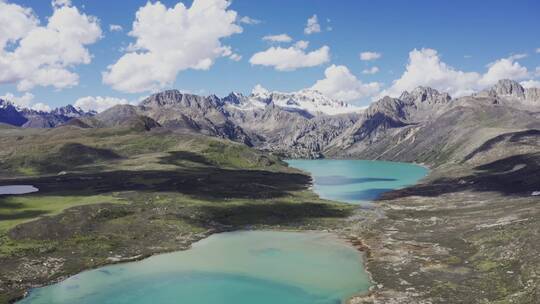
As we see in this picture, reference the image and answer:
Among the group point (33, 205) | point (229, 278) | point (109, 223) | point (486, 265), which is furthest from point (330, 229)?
point (33, 205)

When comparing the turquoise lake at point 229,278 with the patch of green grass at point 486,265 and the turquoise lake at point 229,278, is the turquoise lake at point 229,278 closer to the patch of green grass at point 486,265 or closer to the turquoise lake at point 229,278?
the turquoise lake at point 229,278

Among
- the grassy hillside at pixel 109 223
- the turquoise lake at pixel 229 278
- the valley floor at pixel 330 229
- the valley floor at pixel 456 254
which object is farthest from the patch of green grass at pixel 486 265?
the grassy hillside at pixel 109 223

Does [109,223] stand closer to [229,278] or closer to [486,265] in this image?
[229,278]

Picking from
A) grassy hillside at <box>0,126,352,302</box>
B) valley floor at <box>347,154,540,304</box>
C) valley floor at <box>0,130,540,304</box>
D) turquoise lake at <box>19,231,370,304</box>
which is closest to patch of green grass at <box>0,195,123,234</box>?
grassy hillside at <box>0,126,352,302</box>

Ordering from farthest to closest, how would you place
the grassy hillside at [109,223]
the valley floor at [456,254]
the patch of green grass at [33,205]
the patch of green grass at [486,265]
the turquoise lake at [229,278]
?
the patch of green grass at [33,205], the grassy hillside at [109,223], the patch of green grass at [486,265], the turquoise lake at [229,278], the valley floor at [456,254]

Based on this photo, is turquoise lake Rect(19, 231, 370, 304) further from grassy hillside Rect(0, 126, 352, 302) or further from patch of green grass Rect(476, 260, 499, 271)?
patch of green grass Rect(476, 260, 499, 271)

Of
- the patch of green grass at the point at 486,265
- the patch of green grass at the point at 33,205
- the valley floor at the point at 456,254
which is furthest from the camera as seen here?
the patch of green grass at the point at 33,205

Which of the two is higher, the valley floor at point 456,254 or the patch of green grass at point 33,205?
the patch of green grass at point 33,205

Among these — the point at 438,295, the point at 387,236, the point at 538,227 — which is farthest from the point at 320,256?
the point at 538,227
